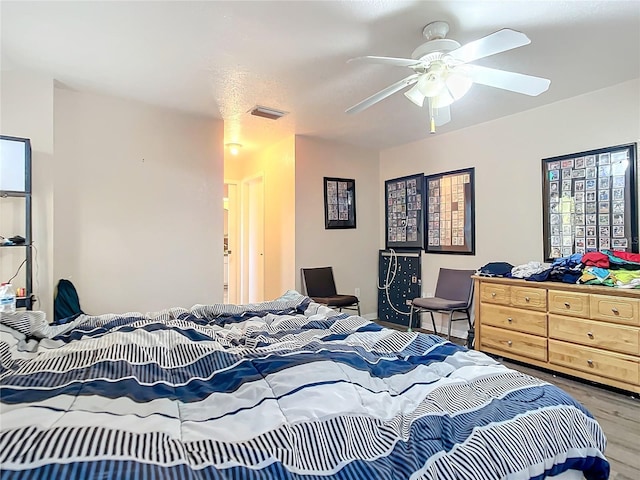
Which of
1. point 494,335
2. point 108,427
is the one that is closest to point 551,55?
point 494,335

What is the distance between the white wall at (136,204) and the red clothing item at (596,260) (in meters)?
3.17

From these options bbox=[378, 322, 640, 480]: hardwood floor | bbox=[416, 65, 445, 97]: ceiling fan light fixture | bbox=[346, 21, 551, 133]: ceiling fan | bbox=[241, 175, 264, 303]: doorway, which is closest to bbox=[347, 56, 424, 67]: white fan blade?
bbox=[346, 21, 551, 133]: ceiling fan

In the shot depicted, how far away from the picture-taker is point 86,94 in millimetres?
3129

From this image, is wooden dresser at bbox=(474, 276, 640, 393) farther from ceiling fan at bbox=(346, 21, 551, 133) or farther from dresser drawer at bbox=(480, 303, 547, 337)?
ceiling fan at bbox=(346, 21, 551, 133)

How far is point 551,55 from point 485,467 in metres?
2.66

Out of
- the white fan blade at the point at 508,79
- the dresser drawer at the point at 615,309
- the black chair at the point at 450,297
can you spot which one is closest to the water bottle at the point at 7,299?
the white fan blade at the point at 508,79

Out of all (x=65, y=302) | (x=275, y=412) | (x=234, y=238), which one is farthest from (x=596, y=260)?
(x=234, y=238)

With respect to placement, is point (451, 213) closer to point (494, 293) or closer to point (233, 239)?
point (494, 293)

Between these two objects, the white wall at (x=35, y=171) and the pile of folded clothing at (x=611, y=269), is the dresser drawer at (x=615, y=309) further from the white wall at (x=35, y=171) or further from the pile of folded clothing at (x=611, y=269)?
the white wall at (x=35, y=171)

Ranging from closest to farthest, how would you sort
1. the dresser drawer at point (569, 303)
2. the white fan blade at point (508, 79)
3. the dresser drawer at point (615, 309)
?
the white fan blade at point (508, 79)
the dresser drawer at point (615, 309)
the dresser drawer at point (569, 303)

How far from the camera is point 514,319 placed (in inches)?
125

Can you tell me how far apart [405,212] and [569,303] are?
2257 millimetres

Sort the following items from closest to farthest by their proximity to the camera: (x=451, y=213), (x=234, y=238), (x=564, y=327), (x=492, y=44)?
(x=492, y=44) < (x=564, y=327) < (x=451, y=213) < (x=234, y=238)

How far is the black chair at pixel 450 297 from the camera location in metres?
3.66
